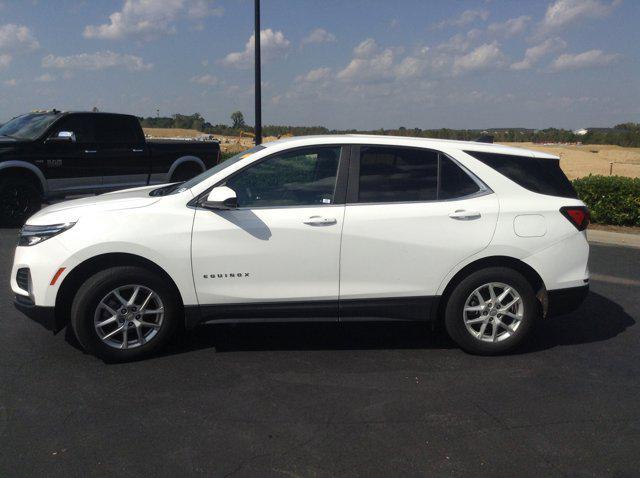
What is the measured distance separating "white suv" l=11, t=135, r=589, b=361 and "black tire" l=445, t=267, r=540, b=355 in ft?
0.04

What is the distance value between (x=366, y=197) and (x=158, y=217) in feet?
5.11

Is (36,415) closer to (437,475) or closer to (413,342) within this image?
(437,475)

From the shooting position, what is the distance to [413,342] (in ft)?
17.5

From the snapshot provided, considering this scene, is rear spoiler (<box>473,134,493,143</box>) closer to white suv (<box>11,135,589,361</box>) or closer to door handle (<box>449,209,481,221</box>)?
white suv (<box>11,135,589,361</box>)

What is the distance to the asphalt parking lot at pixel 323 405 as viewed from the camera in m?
3.39

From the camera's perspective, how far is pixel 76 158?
11.5 m

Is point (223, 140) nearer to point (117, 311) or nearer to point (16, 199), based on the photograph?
point (16, 199)

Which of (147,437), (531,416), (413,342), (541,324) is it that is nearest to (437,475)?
(531,416)

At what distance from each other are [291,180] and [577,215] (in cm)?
Result: 227

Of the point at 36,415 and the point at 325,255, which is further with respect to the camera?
the point at 325,255

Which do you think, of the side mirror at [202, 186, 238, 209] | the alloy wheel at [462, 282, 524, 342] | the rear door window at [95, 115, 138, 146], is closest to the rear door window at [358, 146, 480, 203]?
the alloy wheel at [462, 282, 524, 342]

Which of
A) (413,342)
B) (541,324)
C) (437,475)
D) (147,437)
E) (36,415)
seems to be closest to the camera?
(437,475)

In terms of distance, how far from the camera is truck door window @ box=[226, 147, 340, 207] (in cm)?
477

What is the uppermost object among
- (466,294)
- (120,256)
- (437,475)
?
(120,256)
